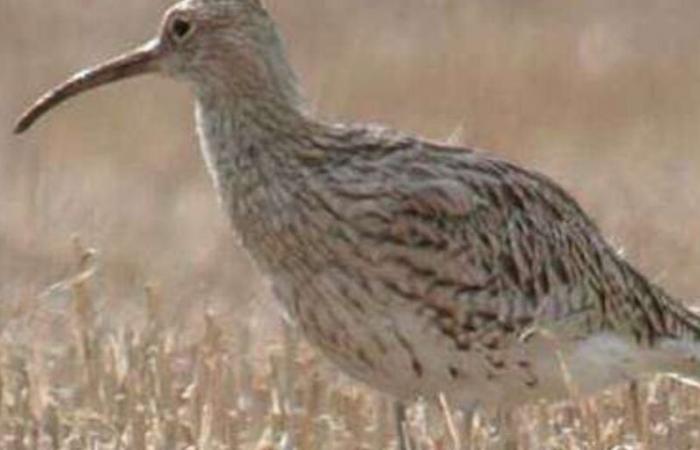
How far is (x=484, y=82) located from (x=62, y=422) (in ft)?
27.7

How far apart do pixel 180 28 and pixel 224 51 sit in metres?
0.16

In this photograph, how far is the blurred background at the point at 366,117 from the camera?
Answer: 43.3ft

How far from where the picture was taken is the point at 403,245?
31.8 ft

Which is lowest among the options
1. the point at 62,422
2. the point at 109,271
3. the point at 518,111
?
the point at 62,422

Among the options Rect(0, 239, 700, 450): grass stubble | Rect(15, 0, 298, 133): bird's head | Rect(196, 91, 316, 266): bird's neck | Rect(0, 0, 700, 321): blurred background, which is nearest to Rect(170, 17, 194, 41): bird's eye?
Answer: Rect(15, 0, 298, 133): bird's head

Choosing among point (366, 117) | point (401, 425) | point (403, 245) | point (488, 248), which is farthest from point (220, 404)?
point (366, 117)

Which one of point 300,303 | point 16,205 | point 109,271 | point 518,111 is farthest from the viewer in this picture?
point 518,111

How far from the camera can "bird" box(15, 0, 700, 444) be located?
962 cm

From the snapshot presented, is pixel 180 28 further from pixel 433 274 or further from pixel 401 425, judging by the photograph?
pixel 401 425

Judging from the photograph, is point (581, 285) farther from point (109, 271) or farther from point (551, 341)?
point (109, 271)

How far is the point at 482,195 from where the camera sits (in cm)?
1001

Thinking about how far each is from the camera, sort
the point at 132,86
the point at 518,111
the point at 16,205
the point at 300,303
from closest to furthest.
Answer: the point at 300,303
the point at 16,205
the point at 518,111
the point at 132,86

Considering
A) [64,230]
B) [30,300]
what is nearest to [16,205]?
[64,230]

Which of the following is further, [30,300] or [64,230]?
[64,230]
